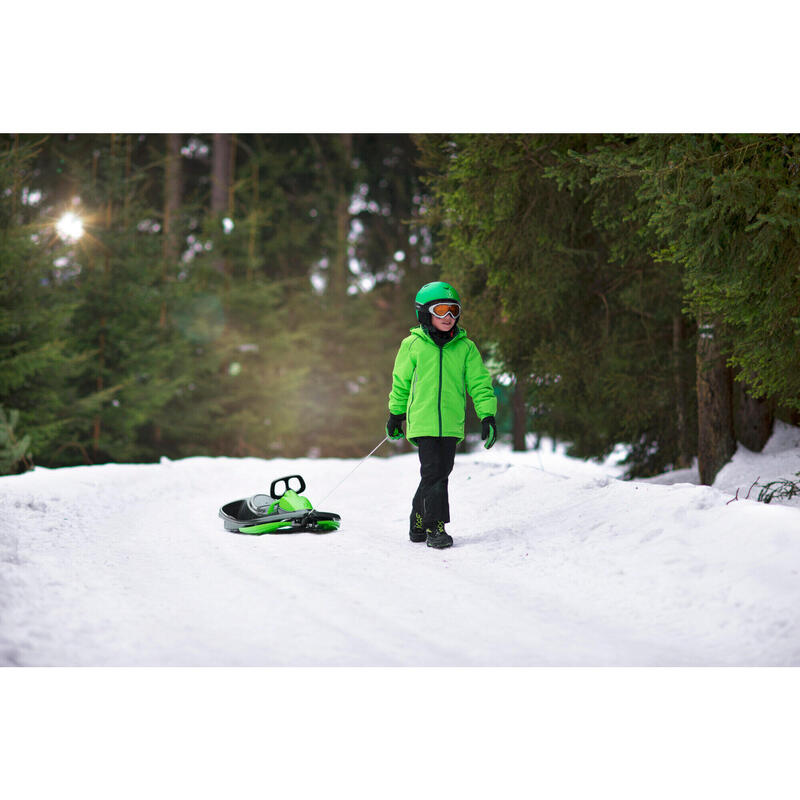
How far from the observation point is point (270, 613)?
3.36 m

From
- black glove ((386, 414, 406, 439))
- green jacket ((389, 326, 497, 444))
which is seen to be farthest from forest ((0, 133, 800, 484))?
black glove ((386, 414, 406, 439))

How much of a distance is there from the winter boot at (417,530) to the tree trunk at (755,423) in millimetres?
4125

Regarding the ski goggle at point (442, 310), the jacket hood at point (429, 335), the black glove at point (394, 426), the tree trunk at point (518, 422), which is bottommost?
the tree trunk at point (518, 422)

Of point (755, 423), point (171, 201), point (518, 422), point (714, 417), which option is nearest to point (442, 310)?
point (714, 417)

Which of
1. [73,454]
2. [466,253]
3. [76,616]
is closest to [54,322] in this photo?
[73,454]

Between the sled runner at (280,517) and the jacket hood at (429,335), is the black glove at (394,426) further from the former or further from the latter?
the sled runner at (280,517)

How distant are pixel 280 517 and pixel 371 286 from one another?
553 inches

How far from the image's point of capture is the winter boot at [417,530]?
5062 millimetres

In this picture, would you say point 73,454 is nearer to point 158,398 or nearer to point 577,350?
point 158,398

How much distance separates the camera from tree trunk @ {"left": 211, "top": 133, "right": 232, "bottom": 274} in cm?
1734

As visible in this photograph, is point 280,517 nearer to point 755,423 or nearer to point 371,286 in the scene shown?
point 755,423

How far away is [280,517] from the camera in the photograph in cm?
521

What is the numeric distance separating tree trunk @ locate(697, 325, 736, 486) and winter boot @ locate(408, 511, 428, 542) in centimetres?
370

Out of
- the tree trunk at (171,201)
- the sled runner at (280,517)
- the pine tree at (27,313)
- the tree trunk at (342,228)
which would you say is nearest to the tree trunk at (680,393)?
the sled runner at (280,517)
